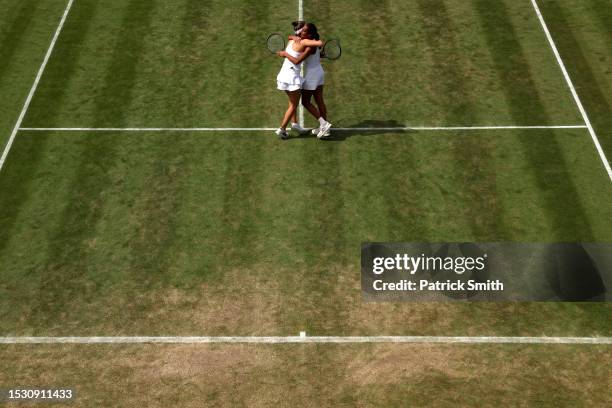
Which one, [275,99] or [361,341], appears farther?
[275,99]

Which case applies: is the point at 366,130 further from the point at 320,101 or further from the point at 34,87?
the point at 34,87

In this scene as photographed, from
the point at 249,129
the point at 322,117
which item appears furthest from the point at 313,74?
the point at 249,129

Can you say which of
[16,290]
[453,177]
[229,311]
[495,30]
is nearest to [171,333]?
[229,311]

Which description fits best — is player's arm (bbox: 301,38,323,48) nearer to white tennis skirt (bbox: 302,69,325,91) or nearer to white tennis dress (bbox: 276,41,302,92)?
white tennis dress (bbox: 276,41,302,92)

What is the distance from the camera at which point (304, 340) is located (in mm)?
14781

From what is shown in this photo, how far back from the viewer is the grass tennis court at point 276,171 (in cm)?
1522

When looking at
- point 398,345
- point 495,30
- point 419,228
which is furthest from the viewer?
point 495,30

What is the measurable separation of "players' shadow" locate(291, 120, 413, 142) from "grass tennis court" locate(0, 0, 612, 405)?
0.06 meters

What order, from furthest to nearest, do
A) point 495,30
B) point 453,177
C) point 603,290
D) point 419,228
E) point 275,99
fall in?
point 495,30
point 275,99
point 453,177
point 419,228
point 603,290

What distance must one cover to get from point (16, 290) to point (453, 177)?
8.33 m

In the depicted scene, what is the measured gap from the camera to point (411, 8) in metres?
23.8

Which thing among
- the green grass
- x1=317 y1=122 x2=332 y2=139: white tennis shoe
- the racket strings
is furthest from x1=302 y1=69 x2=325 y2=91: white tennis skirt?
the green grass

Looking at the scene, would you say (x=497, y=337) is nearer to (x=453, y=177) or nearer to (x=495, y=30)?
(x=453, y=177)

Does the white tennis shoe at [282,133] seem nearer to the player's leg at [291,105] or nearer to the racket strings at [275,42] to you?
the player's leg at [291,105]
